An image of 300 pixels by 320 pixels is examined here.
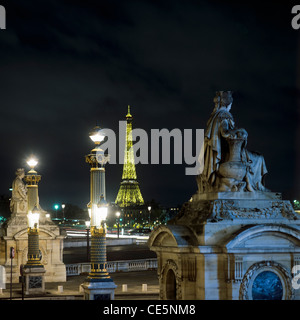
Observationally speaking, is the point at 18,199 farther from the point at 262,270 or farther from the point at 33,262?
the point at 262,270

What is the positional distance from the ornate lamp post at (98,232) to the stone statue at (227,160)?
4.92 meters

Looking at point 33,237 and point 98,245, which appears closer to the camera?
point 98,245

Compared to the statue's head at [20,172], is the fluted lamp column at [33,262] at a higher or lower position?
lower

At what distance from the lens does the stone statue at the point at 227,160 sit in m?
19.3

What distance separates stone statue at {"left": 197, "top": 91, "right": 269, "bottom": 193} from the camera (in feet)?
63.4

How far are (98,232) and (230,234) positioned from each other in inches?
263

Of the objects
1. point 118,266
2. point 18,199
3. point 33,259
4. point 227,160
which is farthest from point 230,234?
point 118,266

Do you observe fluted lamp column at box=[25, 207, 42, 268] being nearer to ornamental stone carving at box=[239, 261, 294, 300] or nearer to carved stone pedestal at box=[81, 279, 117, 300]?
carved stone pedestal at box=[81, 279, 117, 300]

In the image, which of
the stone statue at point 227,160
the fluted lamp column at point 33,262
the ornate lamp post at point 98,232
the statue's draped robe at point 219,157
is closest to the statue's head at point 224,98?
the stone statue at point 227,160

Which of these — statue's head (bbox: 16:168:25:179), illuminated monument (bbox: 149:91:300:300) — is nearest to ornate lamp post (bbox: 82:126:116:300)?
illuminated monument (bbox: 149:91:300:300)

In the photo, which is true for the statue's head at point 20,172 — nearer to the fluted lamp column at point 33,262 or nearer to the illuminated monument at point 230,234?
the fluted lamp column at point 33,262

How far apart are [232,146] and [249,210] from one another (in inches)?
71.5

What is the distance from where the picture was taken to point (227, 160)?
1967 centimetres
